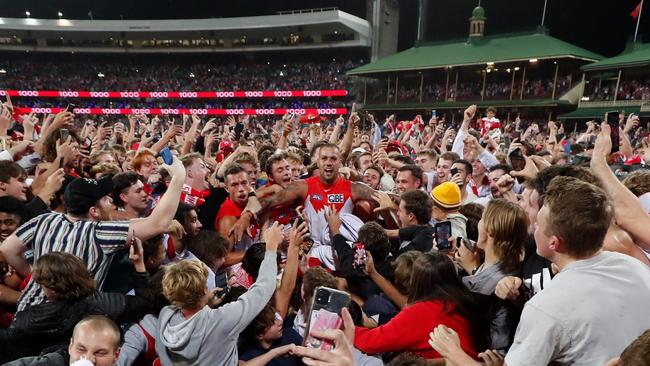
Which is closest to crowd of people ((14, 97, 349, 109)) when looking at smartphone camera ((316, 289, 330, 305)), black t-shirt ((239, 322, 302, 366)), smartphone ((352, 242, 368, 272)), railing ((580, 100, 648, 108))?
railing ((580, 100, 648, 108))

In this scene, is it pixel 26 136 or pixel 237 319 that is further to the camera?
pixel 26 136

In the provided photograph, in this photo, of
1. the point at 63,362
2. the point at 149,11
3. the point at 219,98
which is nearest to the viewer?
the point at 63,362

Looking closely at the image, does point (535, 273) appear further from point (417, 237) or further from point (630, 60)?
point (630, 60)

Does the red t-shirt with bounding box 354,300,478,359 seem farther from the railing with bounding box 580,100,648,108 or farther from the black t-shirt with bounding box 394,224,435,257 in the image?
the railing with bounding box 580,100,648,108

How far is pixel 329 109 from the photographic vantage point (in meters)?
36.3

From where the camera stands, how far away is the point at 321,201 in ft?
15.8

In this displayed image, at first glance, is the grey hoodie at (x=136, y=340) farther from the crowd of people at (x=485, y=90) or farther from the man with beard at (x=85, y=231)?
the crowd of people at (x=485, y=90)

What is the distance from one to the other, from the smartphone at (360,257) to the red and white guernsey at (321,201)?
4.56ft

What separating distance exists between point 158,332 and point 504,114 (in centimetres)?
2800

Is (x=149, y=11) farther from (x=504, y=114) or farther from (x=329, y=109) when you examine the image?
(x=504, y=114)

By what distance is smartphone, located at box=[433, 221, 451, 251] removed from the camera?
11.4ft

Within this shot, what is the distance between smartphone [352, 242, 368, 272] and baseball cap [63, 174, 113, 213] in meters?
2.01

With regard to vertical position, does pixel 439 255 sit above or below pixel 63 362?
above

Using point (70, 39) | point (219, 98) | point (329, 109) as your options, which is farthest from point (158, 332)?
point (70, 39)
